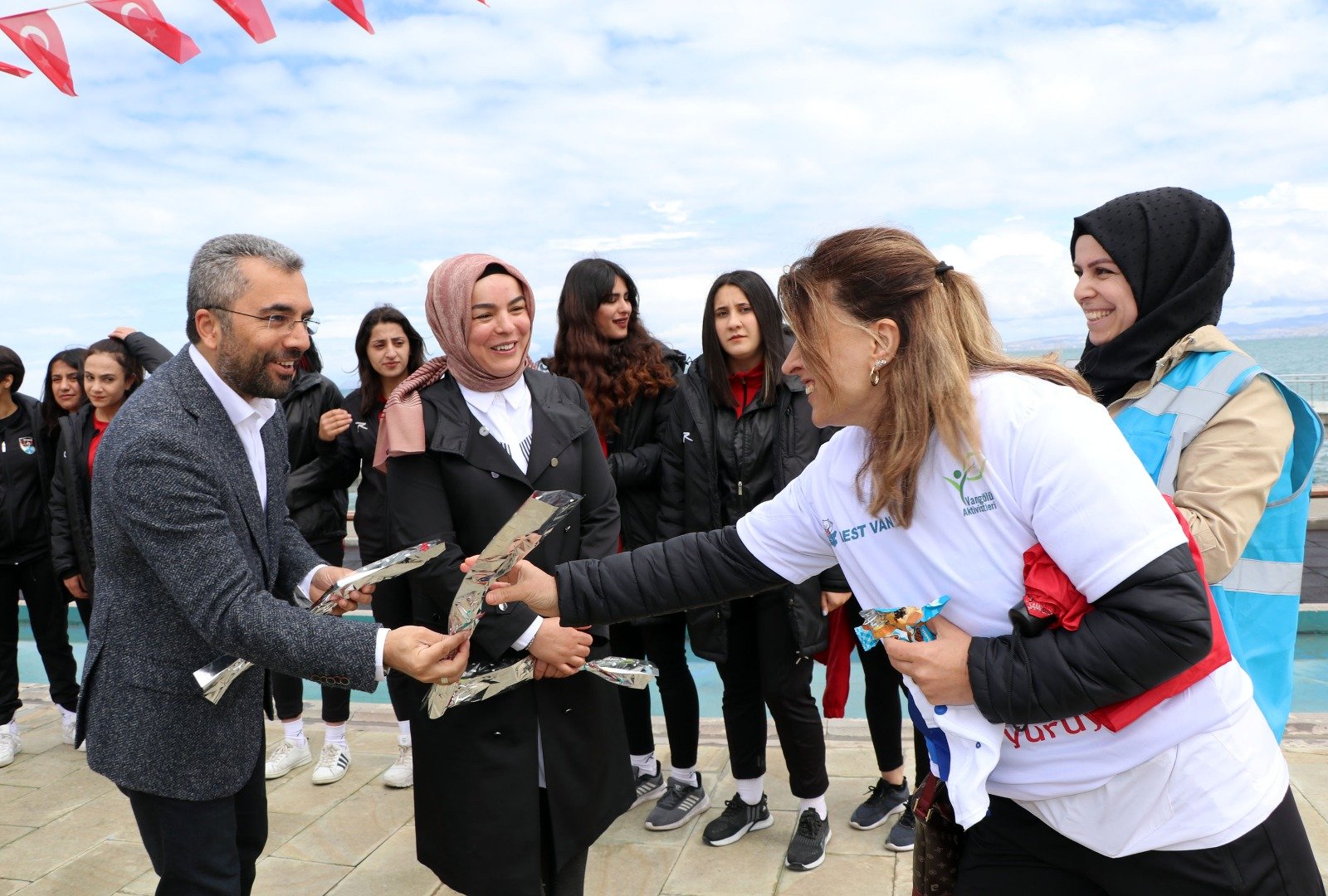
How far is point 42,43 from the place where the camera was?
Result: 4547mm

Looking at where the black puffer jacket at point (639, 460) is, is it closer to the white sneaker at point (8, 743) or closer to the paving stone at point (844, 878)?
the paving stone at point (844, 878)

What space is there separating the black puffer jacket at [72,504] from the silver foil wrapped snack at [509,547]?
11.7 feet

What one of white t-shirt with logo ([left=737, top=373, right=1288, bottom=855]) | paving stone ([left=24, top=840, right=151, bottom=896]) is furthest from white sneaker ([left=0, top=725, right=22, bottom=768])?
white t-shirt with logo ([left=737, top=373, right=1288, bottom=855])

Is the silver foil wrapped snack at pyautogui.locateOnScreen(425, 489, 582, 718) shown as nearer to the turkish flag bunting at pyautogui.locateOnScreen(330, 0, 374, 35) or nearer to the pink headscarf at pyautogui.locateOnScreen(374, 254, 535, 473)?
the pink headscarf at pyautogui.locateOnScreen(374, 254, 535, 473)

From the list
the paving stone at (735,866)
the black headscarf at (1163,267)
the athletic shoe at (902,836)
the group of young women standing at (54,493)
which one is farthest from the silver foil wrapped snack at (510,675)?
the group of young women standing at (54,493)

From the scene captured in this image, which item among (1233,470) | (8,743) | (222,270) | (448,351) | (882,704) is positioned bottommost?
(8,743)

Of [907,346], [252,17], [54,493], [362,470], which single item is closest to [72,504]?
[54,493]

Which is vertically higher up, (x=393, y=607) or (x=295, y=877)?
(x=393, y=607)

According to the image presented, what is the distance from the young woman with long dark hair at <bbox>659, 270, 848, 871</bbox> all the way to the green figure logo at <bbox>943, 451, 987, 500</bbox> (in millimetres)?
1906

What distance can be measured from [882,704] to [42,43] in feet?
15.8

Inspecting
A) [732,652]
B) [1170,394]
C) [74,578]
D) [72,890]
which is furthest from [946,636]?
[74,578]

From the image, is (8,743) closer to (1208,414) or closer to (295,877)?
(295,877)

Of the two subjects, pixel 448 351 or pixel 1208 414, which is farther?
pixel 448 351

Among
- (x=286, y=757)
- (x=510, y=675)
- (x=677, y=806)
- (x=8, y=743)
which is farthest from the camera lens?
(x=8, y=743)
